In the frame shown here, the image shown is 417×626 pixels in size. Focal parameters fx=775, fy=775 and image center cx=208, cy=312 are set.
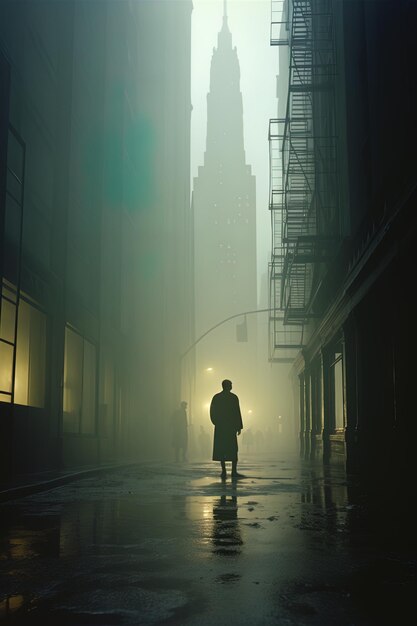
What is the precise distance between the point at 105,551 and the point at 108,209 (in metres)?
24.3

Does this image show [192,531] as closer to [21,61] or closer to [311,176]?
[21,61]

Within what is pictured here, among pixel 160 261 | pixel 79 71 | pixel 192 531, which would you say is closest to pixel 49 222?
pixel 79 71

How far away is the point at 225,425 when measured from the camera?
53.2ft

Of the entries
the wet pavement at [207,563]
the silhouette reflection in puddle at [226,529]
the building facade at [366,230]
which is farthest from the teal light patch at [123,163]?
the wet pavement at [207,563]

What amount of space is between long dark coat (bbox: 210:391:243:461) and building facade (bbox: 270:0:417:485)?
2896mm

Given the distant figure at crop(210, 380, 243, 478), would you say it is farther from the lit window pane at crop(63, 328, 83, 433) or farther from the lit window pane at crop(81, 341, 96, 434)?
the lit window pane at crop(81, 341, 96, 434)

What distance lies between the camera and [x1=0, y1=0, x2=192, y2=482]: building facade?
16.6 m

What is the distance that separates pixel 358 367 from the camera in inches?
693

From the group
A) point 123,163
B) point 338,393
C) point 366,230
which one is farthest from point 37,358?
point 123,163

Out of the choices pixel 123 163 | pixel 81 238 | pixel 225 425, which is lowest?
pixel 225 425

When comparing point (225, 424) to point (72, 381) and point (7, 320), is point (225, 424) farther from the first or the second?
point (72, 381)

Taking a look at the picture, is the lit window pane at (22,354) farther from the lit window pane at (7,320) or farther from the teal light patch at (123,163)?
the teal light patch at (123,163)

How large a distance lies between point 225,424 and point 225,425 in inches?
1.0

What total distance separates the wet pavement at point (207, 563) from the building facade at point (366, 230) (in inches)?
170
